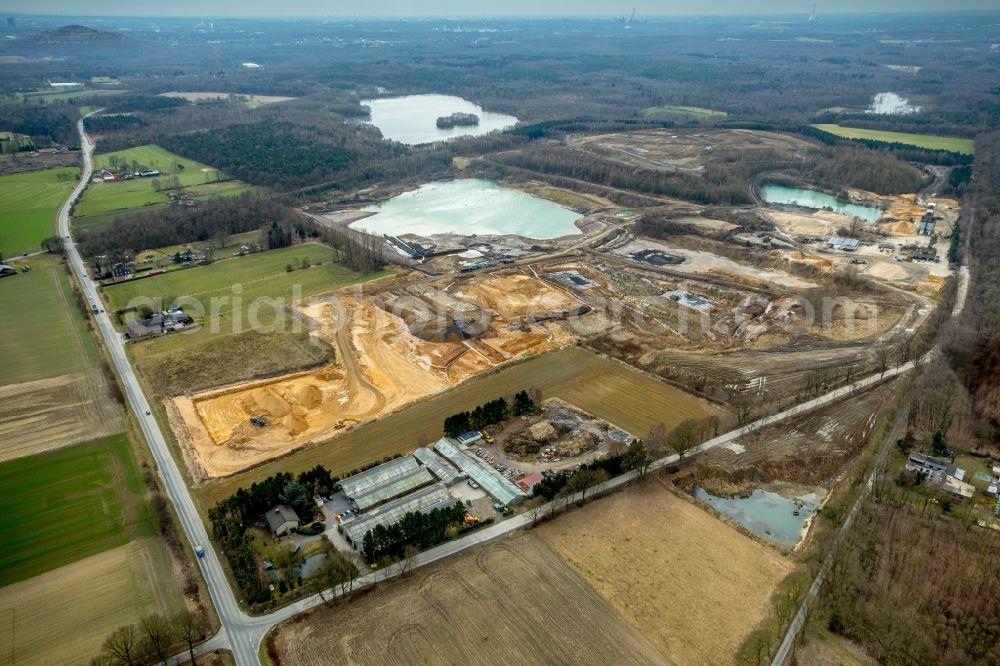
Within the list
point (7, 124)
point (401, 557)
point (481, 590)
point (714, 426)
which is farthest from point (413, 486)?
point (7, 124)

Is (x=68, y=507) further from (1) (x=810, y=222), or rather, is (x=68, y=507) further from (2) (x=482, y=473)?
(1) (x=810, y=222)

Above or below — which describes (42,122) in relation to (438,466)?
above

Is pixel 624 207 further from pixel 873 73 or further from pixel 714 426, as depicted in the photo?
pixel 873 73

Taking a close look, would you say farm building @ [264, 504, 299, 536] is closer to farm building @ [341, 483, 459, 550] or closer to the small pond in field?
farm building @ [341, 483, 459, 550]

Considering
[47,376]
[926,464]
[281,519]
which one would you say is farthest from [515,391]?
[47,376]

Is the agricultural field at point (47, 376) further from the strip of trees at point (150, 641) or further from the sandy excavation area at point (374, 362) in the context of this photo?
the strip of trees at point (150, 641)

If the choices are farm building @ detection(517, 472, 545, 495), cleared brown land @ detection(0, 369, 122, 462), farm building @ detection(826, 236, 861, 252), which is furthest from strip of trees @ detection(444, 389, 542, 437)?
farm building @ detection(826, 236, 861, 252)
